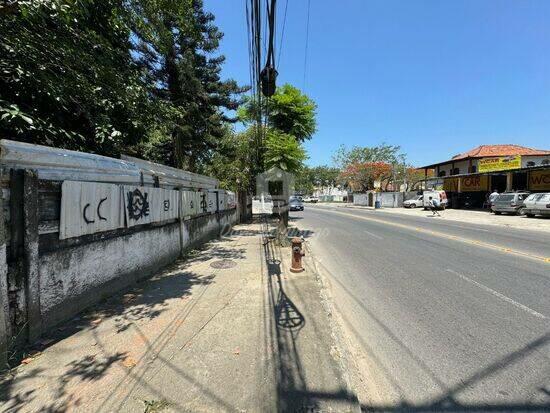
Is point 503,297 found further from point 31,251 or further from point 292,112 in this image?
point 292,112

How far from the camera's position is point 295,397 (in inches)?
127

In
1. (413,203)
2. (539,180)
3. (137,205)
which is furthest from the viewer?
(413,203)

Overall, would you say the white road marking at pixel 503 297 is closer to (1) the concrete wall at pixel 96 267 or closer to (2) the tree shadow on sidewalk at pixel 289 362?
(2) the tree shadow on sidewalk at pixel 289 362

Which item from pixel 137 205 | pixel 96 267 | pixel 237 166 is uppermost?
pixel 237 166

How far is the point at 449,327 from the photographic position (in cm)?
484

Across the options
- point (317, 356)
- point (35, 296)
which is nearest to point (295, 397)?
point (317, 356)

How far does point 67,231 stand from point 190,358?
257cm

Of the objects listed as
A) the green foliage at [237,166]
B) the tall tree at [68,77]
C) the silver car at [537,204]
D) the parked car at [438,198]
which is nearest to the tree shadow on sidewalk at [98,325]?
the tall tree at [68,77]

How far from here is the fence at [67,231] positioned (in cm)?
387

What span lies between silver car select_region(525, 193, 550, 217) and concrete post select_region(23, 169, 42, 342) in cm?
2825

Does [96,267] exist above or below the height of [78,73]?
below

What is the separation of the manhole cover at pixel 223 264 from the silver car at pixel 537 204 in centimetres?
2371

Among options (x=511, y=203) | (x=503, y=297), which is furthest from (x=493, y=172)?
(x=503, y=297)

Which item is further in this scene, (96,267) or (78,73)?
(78,73)
